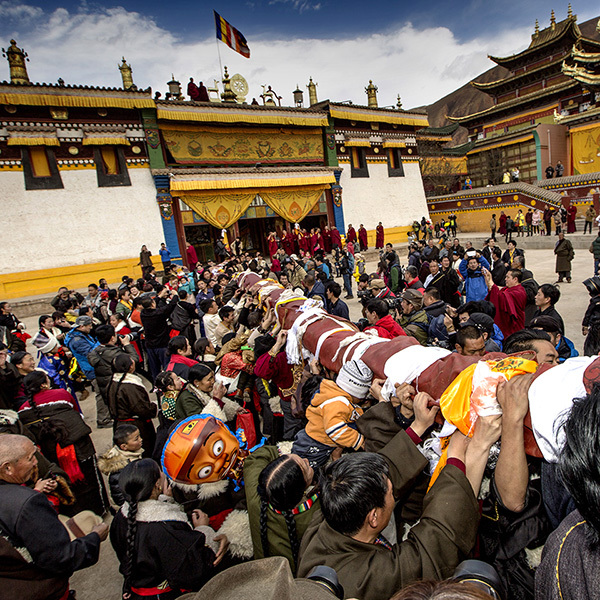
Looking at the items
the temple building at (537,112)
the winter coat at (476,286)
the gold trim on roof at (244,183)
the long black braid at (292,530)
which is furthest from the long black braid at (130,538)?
the temple building at (537,112)

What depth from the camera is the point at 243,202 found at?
16.8m

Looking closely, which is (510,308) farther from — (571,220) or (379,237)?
(571,220)

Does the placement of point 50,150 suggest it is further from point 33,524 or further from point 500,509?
point 500,509

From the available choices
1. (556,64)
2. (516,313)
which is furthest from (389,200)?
(516,313)

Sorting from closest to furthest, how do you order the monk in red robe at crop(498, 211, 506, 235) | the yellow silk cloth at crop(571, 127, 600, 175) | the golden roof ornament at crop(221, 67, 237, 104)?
the golden roof ornament at crop(221, 67, 237, 104)
the monk in red robe at crop(498, 211, 506, 235)
the yellow silk cloth at crop(571, 127, 600, 175)

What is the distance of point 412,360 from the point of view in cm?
150

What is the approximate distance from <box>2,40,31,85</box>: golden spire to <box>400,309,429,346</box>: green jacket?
625 inches

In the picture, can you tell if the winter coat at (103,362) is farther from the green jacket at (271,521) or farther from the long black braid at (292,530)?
the long black braid at (292,530)

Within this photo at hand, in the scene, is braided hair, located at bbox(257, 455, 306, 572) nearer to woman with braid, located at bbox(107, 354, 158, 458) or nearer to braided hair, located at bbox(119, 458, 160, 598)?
braided hair, located at bbox(119, 458, 160, 598)

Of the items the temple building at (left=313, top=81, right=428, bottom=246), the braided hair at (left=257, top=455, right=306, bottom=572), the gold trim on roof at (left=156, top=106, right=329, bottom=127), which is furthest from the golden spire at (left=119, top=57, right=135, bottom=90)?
the braided hair at (left=257, top=455, right=306, bottom=572)

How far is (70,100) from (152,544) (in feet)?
50.4

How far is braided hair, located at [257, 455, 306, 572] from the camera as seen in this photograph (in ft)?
4.65

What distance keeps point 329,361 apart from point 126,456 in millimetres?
1454

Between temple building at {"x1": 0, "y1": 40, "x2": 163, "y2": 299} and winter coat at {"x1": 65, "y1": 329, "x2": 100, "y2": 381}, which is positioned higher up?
temple building at {"x1": 0, "y1": 40, "x2": 163, "y2": 299}
